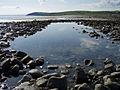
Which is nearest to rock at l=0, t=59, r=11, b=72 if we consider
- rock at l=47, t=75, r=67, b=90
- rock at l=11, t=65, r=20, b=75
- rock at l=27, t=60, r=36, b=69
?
rock at l=11, t=65, r=20, b=75

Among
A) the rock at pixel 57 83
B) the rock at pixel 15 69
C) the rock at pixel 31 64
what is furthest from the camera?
the rock at pixel 31 64

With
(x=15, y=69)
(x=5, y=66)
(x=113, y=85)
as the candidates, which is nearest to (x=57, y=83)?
(x=113, y=85)

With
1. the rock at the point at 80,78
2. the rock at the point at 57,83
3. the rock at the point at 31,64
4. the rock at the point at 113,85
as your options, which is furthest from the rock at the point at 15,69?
the rock at the point at 113,85

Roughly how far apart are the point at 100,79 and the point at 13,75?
7.05 metres

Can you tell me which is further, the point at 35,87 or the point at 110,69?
the point at 110,69

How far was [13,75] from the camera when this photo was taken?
11797 mm

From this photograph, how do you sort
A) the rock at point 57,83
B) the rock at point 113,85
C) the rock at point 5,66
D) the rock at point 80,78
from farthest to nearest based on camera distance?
the rock at point 5,66
the rock at point 80,78
the rock at point 57,83
the rock at point 113,85

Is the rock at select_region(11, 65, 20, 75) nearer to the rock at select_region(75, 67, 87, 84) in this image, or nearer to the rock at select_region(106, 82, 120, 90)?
the rock at select_region(75, 67, 87, 84)

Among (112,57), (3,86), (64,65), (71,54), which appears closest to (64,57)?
(71,54)

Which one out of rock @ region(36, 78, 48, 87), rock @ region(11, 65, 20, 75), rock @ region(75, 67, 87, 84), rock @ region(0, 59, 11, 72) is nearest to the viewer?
rock @ region(36, 78, 48, 87)

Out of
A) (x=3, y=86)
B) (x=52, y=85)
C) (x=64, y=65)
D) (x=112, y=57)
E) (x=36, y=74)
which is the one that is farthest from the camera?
(x=112, y=57)

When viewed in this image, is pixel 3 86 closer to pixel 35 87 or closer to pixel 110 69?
pixel 35 87

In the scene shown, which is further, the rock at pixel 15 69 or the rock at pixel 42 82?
the rock at pixel 15 69

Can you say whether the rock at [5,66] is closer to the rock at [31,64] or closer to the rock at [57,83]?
the rock at [31,64]
